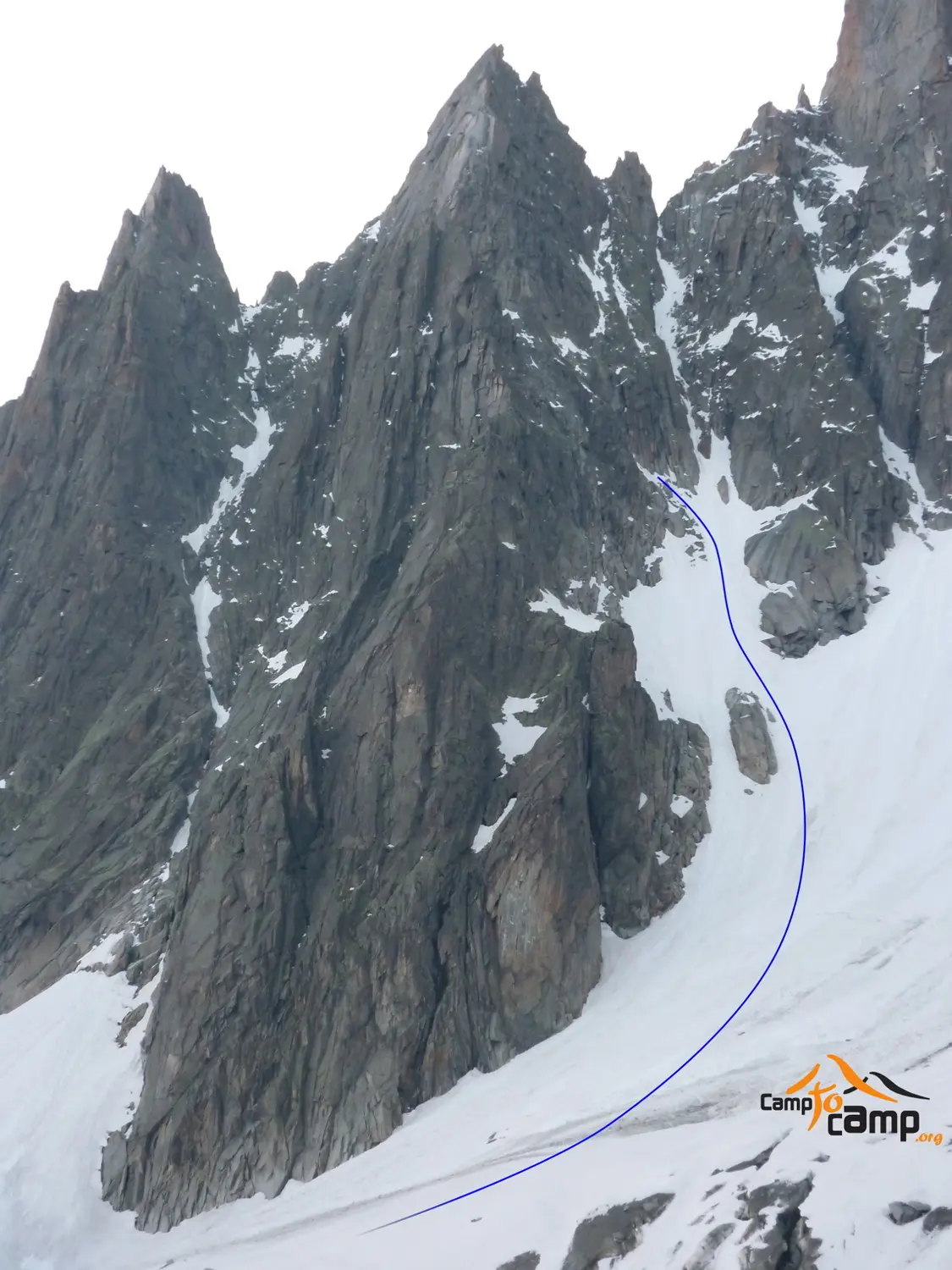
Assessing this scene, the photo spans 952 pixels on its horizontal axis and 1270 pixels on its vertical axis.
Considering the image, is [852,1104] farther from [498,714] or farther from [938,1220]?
[498,714]

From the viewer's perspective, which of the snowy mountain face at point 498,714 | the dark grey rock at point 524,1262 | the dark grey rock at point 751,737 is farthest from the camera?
the dark grey rock at point 751,737

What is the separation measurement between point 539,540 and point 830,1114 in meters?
38.9

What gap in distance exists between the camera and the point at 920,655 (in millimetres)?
70125

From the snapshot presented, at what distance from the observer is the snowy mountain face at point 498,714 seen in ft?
151

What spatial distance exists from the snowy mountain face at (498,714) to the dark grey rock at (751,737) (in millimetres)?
294

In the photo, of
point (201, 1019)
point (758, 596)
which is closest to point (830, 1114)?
point (201, 1019)

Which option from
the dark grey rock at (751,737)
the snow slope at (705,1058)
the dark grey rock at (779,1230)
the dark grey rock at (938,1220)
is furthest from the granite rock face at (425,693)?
the dark grey rock at (938,1220)

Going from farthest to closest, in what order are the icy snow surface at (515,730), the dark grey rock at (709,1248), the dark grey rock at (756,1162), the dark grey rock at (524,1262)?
the icy snow surface at (515,730) → the dark grey rock at (524,1262) → the dark grey rock at (756,1162) → the dark grey rock at (709,1248)

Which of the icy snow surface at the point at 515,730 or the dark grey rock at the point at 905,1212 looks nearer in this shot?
the dark grey rock at the point at 905,1212

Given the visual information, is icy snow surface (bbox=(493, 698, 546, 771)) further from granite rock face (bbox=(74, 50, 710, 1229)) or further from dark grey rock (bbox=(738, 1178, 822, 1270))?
dark grey rock (bbox=(738, 1178, 822, 1270))

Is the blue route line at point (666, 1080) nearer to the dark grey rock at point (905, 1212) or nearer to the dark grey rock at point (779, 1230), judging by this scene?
the dark grey rock at point (779, 1230)

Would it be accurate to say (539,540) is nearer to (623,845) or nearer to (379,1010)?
(623,845)

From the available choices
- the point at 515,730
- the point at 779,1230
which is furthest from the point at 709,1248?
the point at 515,730

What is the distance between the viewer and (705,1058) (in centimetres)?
4731
